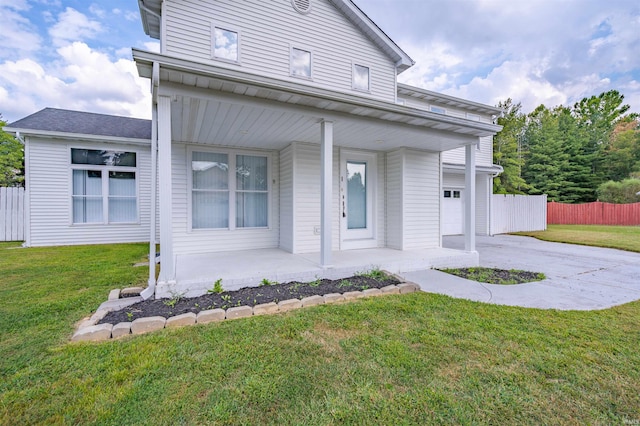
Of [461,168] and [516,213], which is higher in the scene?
[461,168]

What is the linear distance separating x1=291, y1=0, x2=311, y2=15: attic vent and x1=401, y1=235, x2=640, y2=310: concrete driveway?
7.30 metres

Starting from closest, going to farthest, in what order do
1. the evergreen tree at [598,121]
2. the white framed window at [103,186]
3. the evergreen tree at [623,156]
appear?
the white framed window at [103,186], the evergreen tree at [623,156], the evergreen tree at [598,121]

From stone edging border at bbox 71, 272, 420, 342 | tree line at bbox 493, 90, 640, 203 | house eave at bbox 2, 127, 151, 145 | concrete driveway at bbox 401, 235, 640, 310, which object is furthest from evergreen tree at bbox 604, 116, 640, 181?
house eave at bbox 2, 127, 151, 145

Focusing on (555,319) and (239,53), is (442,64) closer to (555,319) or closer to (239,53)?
(239,53)

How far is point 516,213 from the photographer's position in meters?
12.5

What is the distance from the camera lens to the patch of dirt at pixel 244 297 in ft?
10.2

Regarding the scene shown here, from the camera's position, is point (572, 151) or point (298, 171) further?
point (572, 151)

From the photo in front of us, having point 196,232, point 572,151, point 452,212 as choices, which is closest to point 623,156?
point 572,151

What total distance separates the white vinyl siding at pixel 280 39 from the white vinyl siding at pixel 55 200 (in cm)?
416

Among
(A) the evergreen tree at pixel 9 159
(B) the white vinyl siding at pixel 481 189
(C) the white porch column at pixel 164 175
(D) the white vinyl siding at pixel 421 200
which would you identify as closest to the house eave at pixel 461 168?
(B) the white vinyl siding at pixel 481 189

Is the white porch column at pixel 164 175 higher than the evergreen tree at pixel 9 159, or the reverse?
the evergreen tree at pixel 9 159

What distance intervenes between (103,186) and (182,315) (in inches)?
308

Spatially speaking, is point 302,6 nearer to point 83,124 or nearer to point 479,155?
point 83,124

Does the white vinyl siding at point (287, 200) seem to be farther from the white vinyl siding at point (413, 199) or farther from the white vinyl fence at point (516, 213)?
the white vinyl fence at point (516, 213)
